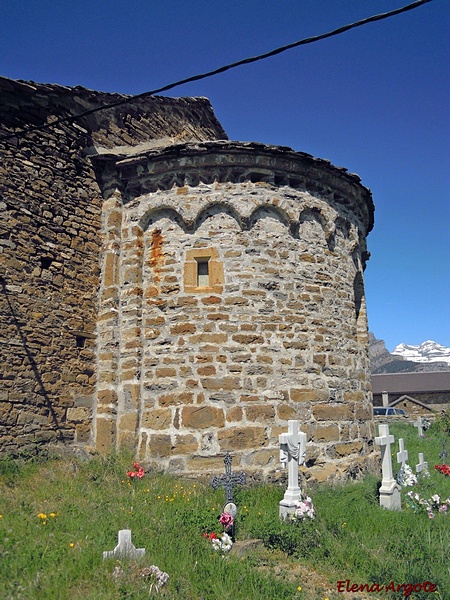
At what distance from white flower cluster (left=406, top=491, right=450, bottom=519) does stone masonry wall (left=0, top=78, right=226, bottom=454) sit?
5213mm

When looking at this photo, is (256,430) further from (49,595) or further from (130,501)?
(49,595)

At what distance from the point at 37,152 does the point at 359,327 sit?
708 centimetres

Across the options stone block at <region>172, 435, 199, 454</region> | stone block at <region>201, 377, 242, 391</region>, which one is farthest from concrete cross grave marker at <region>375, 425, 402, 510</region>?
stone block at <region>172, 435, 199, 454</region>

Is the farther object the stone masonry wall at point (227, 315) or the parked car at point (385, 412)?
the parked car at point (385, 412)

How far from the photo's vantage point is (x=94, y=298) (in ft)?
29.2

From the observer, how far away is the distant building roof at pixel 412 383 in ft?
119

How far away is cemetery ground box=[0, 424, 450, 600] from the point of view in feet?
13.5

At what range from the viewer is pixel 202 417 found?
7816 mm

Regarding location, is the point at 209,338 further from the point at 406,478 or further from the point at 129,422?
the point at 406,478

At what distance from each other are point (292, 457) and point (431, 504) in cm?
219

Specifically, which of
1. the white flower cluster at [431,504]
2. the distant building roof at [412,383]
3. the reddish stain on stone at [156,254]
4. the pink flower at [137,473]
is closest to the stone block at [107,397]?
the pink flower at [137,473]

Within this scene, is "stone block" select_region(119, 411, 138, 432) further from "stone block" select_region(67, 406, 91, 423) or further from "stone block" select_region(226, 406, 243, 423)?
"stone block" select_region(226, 406, 243, 423)

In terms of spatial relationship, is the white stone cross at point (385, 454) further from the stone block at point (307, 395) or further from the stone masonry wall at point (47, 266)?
the stone masonry wall at point (47, 266)

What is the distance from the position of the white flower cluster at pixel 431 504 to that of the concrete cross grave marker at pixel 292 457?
1.80 meters
